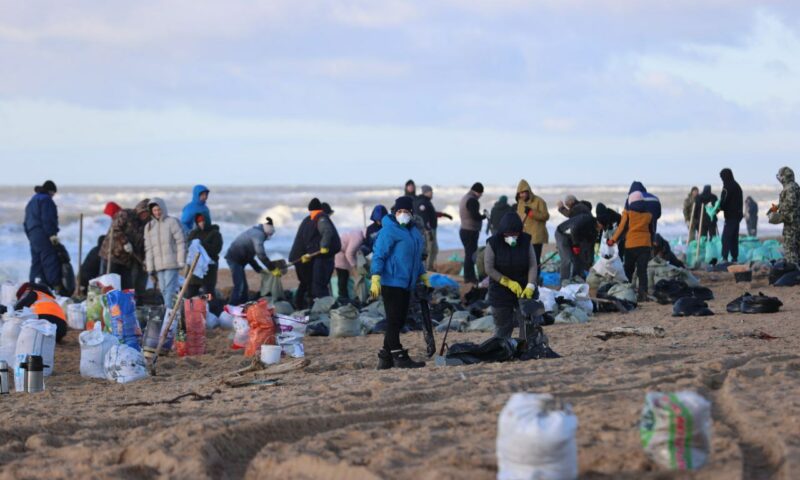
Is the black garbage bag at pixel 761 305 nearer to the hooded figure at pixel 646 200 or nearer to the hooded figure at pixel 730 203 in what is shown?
the hooded figure at pixel 646 200

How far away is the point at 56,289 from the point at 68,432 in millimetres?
10411

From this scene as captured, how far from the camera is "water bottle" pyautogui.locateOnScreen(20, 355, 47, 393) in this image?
9547 mm

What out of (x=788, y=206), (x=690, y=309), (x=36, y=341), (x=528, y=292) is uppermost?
(x=788, y=206)

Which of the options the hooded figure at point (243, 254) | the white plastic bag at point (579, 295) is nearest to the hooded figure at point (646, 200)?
the white plastic bag at point (579, 295)

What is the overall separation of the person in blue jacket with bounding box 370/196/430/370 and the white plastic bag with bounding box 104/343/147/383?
217 centimetres

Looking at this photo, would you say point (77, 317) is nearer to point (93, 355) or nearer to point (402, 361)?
point (93, 355)

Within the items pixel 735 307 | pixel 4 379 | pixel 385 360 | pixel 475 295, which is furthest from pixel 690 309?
pixel 4 379

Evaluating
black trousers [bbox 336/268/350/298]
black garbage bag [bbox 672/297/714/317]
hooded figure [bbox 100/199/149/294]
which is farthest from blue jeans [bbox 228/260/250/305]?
black garbage bag [bbox 672/297/714/317]

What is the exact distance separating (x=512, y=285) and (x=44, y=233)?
914 centimetres

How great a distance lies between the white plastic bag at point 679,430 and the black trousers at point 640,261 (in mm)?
10000

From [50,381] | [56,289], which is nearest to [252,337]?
[50,381]

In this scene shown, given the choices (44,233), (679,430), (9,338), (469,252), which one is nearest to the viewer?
(679,430)

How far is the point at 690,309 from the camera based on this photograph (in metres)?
13.3

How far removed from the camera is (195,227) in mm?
15852
